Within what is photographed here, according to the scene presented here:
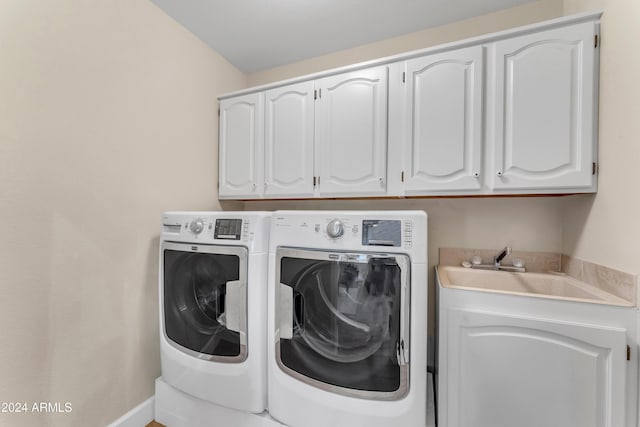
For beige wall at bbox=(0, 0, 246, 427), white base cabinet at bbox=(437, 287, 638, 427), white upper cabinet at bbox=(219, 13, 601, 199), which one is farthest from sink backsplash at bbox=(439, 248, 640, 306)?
beige wall at bbox=(0, 0, 246, 427)

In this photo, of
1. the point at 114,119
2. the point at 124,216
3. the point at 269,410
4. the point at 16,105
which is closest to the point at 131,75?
the point at 114,119

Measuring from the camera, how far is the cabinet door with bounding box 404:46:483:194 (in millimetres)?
1473

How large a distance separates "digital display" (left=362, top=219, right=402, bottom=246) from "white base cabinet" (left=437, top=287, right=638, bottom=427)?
1.12ft

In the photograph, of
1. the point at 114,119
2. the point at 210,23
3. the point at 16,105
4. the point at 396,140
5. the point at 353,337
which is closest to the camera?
the point at 16,105

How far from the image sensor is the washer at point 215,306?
136 cm

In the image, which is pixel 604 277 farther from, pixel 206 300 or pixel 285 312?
pixel 206 300

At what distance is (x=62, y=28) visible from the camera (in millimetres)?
1266

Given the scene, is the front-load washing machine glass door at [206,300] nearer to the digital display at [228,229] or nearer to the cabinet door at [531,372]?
the digital display at [228,229]

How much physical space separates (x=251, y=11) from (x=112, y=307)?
1.96 metres

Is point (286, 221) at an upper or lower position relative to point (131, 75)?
lower

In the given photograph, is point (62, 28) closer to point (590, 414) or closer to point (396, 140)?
point (396, 140)

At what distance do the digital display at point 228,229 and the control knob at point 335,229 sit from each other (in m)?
0.48

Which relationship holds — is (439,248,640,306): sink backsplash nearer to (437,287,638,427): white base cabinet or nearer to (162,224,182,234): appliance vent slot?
(437,287,638,427): white base cabinet

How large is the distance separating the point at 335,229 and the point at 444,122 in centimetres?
91
